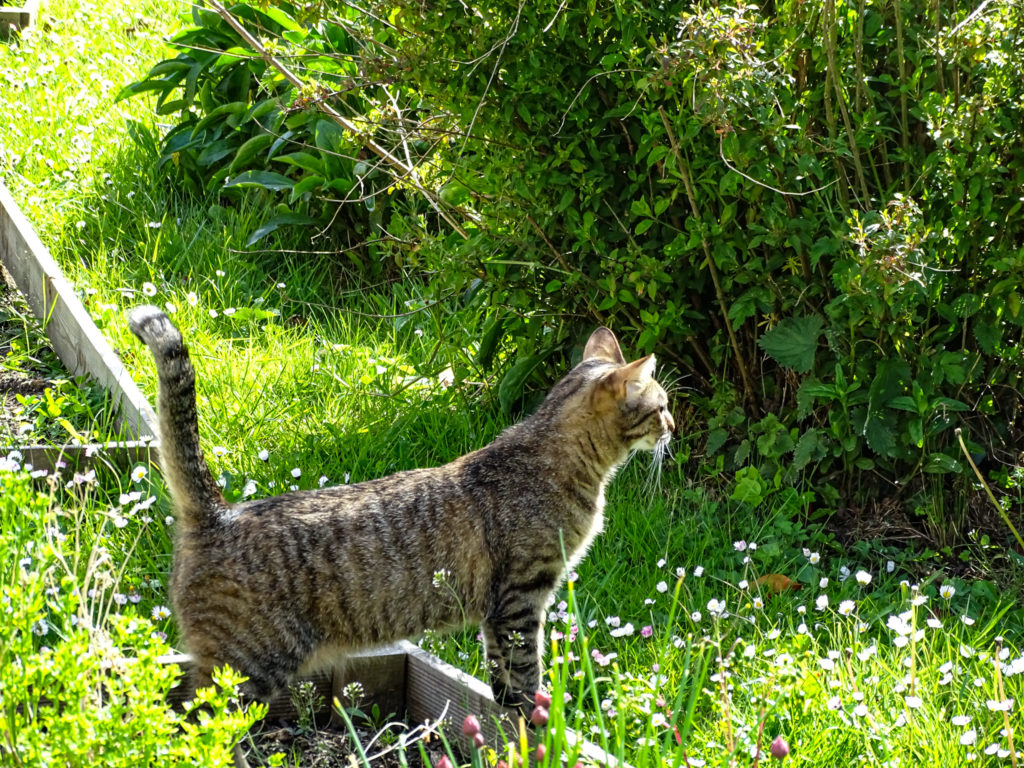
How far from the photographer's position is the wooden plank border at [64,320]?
15.9 feet

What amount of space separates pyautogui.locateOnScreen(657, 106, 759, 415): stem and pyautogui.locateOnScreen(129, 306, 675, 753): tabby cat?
0.74 meters

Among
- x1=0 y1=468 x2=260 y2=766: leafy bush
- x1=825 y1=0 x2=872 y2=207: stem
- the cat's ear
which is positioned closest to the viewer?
x1=0 y1=468 x2=260 y2=766: leafy bush

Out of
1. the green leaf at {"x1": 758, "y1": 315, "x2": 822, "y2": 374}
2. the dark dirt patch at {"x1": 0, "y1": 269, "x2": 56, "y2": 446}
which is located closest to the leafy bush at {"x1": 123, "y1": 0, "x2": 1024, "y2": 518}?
the green leaf at {"x1": 758, "y1": 315, "x2": 822, "y2": 374}

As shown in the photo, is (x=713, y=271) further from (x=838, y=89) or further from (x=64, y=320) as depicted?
(x=64, y=320)

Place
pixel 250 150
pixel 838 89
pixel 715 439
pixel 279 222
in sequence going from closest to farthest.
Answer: pixel 838 89
pixel 715 439
pixel 279 222
pixel 250 150

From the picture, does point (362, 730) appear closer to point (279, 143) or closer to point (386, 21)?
point (386, 21)

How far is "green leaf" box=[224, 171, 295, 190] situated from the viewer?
21.9ft

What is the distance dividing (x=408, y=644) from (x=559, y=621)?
589 millimetres

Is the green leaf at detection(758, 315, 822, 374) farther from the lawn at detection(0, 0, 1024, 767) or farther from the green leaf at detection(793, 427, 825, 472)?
the lawn at detection(0, 0, 1024, 767)

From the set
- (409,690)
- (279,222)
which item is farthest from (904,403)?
(279,222)

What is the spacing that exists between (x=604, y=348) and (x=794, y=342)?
0.76 meters

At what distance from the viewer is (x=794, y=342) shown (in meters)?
4.60

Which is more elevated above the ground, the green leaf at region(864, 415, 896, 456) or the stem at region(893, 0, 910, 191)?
the stem at region(893, 0, 910, 191)

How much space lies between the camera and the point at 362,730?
3637mm
